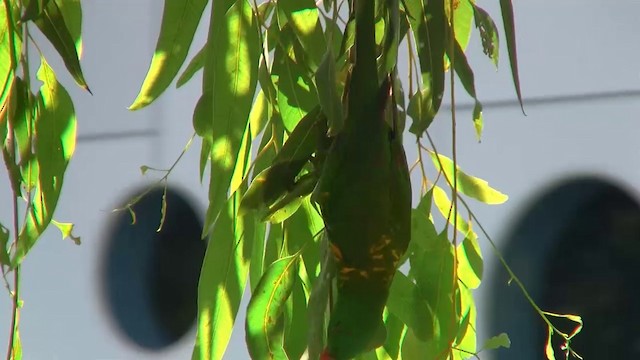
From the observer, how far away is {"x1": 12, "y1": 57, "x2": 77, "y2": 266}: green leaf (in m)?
0.58

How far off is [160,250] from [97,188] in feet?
0.55

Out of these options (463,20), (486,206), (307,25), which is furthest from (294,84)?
(486,206)

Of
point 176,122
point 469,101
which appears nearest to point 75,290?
point 176,122

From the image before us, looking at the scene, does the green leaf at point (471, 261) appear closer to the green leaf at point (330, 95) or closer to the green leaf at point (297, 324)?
the green leaf at point (297, 324)

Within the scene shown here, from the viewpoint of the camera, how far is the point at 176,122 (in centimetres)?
143

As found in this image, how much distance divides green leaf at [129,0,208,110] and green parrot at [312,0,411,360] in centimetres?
18

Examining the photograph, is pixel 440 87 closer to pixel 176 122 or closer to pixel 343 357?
pixel 343 357

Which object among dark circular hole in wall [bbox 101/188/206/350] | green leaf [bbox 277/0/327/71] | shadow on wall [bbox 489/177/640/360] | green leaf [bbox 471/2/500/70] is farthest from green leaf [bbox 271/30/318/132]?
dark circular hole in wall [bbox 101/188/206/350]

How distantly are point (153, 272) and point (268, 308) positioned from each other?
1111 mm

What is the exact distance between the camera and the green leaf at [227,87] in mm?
536

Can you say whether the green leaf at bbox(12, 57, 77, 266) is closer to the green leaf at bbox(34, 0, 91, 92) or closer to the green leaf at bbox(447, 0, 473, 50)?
the green leaf at bbox(34, 0, 91, 92)

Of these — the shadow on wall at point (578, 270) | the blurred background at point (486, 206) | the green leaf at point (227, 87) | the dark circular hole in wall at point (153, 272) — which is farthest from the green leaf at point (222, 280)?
the dark circular hole in wall at point (153, 272)

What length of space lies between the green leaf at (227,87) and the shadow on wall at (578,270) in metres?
0.81

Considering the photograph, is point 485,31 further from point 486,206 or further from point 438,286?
point 486,206
